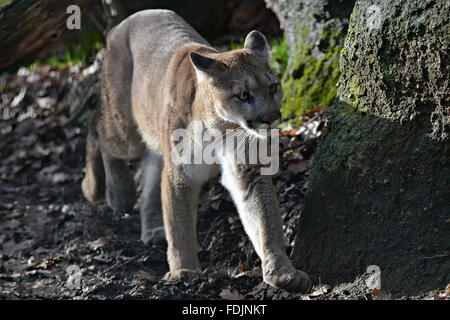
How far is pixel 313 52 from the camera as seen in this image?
231 inches

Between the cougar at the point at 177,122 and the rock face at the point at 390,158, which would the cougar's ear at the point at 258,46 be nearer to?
the cougar at the point at 177,122

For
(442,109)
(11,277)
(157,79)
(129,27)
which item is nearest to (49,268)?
(11,277)

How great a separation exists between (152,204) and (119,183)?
54 centimetres

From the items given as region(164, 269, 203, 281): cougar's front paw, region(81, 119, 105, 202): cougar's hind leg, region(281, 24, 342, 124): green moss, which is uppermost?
region(281, 24, 342, 124): green moss

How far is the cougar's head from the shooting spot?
4145mm

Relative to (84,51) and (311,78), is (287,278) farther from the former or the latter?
(84,51)

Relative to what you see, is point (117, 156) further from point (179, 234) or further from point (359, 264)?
point (359, 264)

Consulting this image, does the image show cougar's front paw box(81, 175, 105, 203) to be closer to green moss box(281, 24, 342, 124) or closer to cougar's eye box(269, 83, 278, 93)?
green moss box(281, 24, 342, 124)

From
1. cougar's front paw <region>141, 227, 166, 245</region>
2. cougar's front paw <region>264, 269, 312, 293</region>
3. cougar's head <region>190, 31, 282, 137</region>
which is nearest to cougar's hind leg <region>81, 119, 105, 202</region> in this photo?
cougar's front paw <region>141, 227, 166, 245</region>

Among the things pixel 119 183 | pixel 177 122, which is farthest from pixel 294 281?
pixel 119 183

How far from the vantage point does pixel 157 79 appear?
5375 mm

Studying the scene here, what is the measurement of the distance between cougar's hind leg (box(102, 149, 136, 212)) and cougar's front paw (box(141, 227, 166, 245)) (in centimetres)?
77

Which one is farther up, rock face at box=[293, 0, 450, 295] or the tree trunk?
the tree trunk

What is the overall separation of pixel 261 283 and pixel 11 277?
194cm
